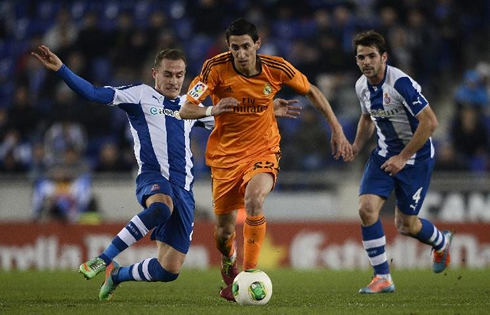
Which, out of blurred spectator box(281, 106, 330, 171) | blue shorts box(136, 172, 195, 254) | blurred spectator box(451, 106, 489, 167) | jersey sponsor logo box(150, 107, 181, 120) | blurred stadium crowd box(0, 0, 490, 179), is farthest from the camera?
blurred stadium crowd box(0, 0, 490, 179)

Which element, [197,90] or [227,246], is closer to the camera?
[197,90]

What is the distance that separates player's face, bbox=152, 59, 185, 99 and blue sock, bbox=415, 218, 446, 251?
9.10ft

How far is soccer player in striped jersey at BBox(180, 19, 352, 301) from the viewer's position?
7.28 meters

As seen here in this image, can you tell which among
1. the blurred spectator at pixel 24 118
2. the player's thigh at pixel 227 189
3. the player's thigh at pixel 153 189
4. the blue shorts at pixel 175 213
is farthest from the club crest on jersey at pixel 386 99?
the blurred spectator at pixel 24 118

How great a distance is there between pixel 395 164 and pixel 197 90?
6.69 feet

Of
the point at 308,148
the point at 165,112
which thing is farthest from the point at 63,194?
the point at 165,112

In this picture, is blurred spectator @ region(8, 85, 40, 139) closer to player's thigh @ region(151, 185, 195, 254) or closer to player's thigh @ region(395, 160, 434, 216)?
player's thigh @ region(151, 185, 195, 254)

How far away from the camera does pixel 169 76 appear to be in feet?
26.1

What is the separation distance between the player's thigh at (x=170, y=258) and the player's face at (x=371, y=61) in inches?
93.8

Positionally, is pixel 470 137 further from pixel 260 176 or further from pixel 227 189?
pixel 260 176

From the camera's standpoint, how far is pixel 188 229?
7793 mm

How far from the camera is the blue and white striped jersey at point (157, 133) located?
25.7 ft

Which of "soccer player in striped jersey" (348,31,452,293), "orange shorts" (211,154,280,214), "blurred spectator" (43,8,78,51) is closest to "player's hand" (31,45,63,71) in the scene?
"orange shorts" (211,154,280,214)

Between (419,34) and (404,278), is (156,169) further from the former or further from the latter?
(419,34)
